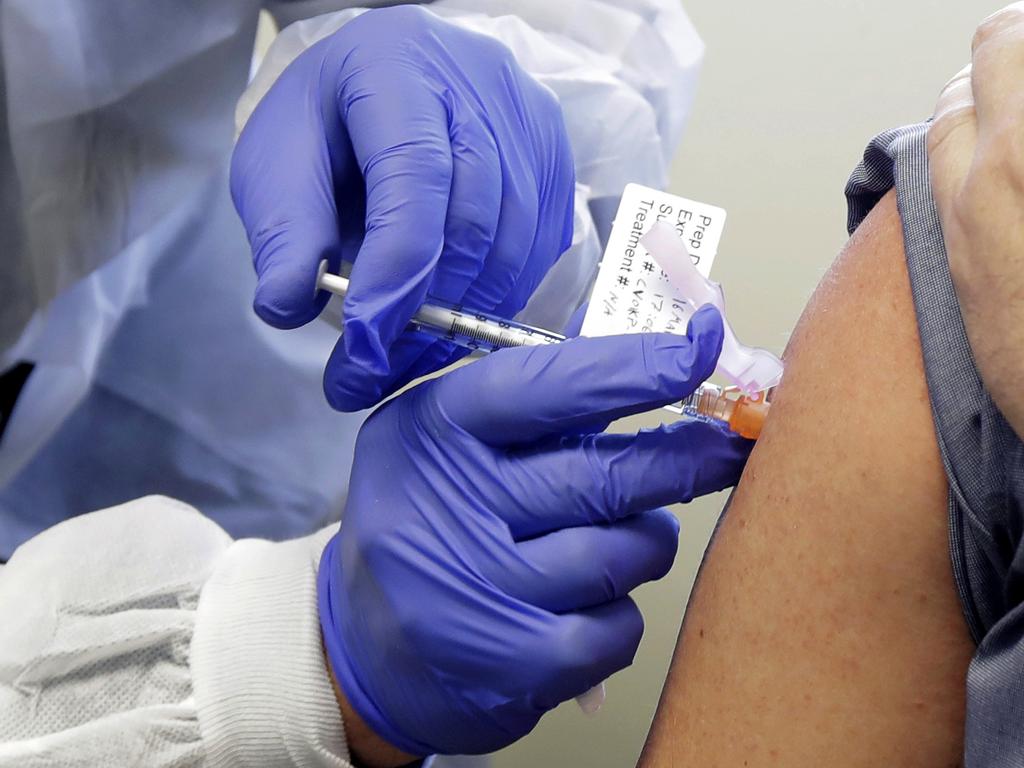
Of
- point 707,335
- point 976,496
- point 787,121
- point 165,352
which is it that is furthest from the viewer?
point 787,121

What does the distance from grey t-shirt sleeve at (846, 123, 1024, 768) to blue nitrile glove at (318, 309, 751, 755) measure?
0.16m

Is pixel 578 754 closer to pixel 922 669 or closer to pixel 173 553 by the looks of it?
pixel 173 553

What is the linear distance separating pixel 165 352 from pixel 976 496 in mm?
974

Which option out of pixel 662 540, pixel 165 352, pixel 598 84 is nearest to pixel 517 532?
A: pixel 662 540

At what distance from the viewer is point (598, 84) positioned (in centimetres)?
125

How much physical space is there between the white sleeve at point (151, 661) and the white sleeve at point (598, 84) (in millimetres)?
585

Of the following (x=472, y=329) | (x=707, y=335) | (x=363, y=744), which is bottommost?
(x=363, y=744)

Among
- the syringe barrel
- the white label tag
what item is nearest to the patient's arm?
the white label tag

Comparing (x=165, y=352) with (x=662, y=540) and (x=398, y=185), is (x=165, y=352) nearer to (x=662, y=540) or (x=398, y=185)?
(x=398, y=185)

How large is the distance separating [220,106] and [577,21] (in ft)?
1.76

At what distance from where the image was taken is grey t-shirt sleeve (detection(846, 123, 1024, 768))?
51cm

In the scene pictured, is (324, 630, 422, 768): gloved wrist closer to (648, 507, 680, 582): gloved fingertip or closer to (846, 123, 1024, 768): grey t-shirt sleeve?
(648, 507, 680, 582): gloved fingertip

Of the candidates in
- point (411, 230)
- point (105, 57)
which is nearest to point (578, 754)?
point (411, 230)

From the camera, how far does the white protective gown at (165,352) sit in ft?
2.62
